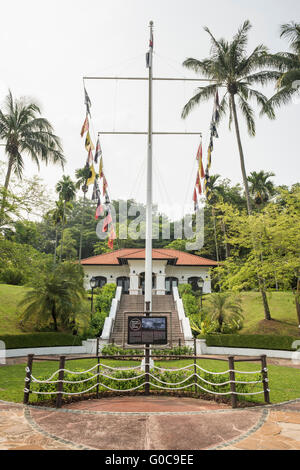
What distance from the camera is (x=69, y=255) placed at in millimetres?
51906

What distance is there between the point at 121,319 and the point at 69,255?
104 ft

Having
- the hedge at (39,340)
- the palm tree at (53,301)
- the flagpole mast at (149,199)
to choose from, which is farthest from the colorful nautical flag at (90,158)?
the hedge at (39,340)

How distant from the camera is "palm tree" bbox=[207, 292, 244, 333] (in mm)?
20250

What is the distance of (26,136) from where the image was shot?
24000 mm

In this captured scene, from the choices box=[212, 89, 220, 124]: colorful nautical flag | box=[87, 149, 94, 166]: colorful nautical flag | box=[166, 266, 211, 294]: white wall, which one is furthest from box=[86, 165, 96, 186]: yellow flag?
box=[166, 266, 211, 294]: white wall

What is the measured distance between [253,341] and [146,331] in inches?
447

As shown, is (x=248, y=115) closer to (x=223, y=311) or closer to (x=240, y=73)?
(x=240, y=73)

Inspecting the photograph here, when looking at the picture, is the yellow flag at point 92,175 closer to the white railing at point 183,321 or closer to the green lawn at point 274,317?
the white railing at point 183,321

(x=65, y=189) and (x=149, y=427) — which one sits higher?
(x=65, y=189)

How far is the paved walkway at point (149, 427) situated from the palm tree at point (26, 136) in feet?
66.5

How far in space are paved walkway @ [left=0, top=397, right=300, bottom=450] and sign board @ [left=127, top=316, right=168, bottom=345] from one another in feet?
6.85

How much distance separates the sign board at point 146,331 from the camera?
9.75m

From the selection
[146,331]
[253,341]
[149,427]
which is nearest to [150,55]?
[146,331]
